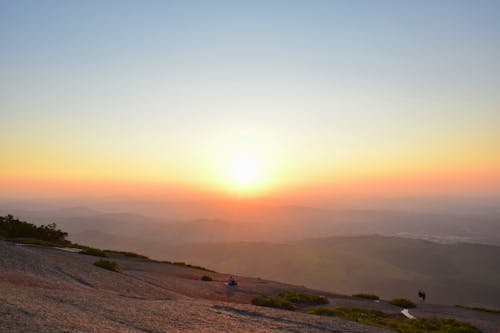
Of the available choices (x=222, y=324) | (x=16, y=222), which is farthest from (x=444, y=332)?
(x=16, y=222)

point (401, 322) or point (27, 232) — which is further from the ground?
point (27, 232)

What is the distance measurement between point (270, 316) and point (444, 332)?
38.7ft

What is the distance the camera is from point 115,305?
16312mm

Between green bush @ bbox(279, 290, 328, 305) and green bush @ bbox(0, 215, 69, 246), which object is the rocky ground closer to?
green bush @ bbox(279, 290, 328, 305)

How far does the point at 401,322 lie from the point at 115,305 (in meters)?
18.4

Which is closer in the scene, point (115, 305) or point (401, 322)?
point (115, 305)

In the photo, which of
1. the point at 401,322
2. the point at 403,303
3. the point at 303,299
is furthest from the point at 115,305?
the point at 403,303

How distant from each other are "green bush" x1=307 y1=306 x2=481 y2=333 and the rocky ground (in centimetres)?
246

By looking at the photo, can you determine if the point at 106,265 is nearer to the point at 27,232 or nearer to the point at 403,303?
the point at 27,232

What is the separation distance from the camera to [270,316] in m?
19.2

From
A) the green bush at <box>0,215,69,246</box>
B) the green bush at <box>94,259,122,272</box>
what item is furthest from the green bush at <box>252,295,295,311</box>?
the green bush at <box>0,215,69,246</box>

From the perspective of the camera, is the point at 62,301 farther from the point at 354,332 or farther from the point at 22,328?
the point at 354,332

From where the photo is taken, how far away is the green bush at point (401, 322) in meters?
23.5

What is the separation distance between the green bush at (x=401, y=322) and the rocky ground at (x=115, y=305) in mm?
2461
